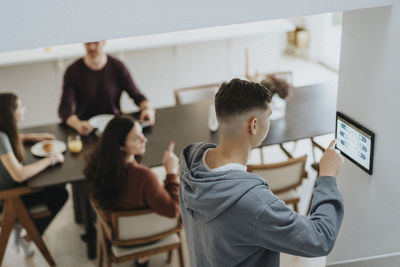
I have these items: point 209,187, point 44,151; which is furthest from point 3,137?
point 209,187

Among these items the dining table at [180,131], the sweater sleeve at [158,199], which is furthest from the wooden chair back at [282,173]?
the sweater sleeve at [158,199]

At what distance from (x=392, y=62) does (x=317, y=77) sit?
5094mm

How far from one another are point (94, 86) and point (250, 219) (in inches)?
96.3

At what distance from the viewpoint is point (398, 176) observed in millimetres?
1624

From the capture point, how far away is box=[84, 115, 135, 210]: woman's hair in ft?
8.91

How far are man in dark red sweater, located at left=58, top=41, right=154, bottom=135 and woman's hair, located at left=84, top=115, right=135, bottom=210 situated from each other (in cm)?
78

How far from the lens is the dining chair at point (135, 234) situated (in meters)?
2.72

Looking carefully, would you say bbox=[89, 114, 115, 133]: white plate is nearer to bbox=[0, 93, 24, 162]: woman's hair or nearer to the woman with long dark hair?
the woman with long dark hair

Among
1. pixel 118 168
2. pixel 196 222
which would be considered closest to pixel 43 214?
pixel 118 168

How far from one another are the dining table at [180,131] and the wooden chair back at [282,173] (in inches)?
7.6

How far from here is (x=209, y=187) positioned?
1.56 metres

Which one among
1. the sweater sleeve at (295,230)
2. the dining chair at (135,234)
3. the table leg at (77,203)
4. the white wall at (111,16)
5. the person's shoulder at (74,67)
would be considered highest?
the white wall at (111,16)

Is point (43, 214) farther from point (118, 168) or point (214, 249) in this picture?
Result: point (214, 249)

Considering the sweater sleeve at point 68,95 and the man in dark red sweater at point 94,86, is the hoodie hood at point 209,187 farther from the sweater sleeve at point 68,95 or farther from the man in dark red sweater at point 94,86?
the sweater sleeve at point 68,95
